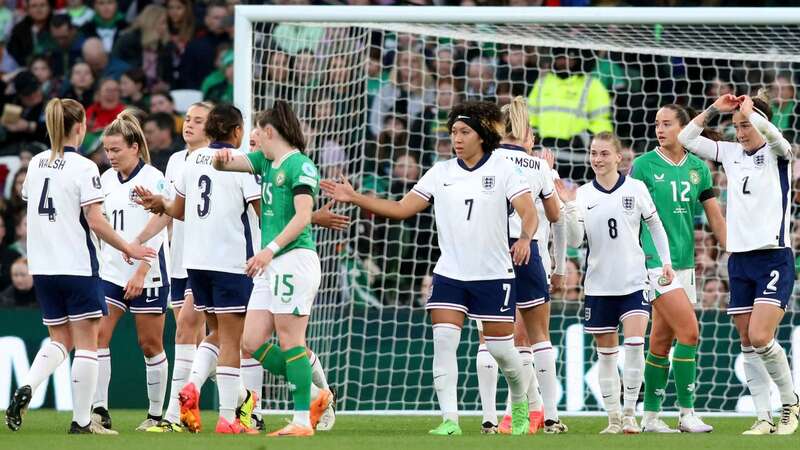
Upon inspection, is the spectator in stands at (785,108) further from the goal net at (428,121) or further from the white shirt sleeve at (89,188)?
the white shirt sleeve at (89,188)

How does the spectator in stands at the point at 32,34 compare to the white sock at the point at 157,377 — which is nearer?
the white sock at the point at 157,377

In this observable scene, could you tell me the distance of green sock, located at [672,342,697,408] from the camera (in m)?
9.75

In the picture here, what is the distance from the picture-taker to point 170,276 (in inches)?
399

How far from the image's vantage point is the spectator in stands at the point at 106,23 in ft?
55.3

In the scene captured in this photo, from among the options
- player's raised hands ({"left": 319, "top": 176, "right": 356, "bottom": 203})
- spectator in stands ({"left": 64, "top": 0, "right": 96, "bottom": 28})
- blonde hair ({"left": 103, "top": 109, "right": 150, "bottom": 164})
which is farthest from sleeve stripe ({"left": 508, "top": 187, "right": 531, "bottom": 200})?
spectator in stands ({"left": 64, "top": 0, "right": 96, "bottom": 28})

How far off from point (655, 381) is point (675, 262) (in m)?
0.84

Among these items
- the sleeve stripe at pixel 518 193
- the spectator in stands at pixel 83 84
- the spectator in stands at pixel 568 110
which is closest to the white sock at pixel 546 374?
the sleeve stripe at pixel 518 193

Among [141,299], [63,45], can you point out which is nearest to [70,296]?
[141,299]

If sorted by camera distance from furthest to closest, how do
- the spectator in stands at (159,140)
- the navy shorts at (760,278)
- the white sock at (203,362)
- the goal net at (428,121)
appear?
the spectator in stands at (159,140), the goal net at (428,121), the navy shorts at (760,278), the white sock at (203,362)

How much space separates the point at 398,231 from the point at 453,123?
197 inches

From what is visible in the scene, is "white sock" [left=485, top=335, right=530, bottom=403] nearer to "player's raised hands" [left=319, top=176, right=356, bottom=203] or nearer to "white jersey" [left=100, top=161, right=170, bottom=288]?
"player's raised hands" [left=319, top=176, right=356, bottom=203]

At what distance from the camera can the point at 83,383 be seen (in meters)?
8.86

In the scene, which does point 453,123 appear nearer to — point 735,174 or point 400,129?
point 735,174

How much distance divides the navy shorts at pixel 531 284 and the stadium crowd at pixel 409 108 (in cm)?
343
